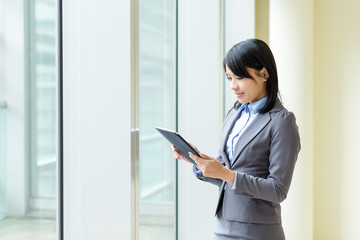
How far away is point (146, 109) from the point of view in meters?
2.25

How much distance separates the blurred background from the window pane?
0.01m

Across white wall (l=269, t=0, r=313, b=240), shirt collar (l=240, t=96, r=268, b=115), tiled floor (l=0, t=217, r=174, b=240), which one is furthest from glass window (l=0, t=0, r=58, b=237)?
white wall (l=269, t=0, r=313, b=240)

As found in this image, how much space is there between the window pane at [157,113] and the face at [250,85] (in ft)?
1.72

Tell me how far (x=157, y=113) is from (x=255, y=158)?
2.62ft

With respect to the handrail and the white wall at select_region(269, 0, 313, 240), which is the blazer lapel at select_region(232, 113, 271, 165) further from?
the white wall at select_region(269, 0, 313, 240)

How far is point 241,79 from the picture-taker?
176 centimetres

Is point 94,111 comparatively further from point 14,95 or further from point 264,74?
point 264,74

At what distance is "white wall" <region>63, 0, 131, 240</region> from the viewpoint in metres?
1.65

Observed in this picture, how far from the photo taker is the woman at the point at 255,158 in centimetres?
167

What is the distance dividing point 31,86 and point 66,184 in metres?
0.37

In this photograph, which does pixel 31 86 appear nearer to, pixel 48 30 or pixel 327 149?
pixel 48 30

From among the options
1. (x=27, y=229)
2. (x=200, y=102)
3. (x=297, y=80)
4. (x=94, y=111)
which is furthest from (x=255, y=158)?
(x=297, y=80)

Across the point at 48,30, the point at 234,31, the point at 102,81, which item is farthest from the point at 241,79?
the point at 234,31

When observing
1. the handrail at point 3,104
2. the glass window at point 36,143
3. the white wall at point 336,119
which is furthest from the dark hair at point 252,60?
the white wall at point 336,119
